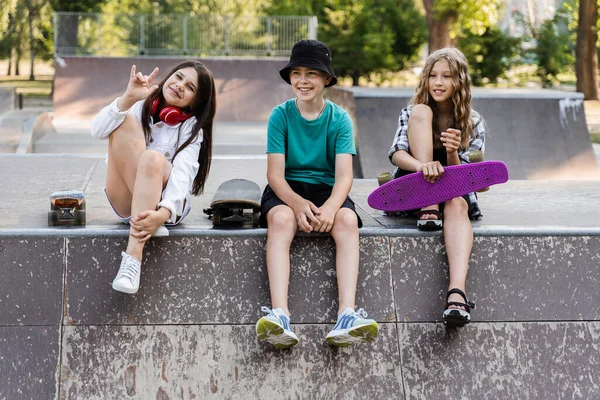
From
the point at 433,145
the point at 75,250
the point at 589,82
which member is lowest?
the point at 589,82

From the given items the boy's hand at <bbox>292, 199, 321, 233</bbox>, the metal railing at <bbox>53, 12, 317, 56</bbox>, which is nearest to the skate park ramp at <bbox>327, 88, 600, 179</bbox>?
the boy's hand at <bbox>292, 199, 321, 233</bbox>

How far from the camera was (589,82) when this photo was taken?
2456cm

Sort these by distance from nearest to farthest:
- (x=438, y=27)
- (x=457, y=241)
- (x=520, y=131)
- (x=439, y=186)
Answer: (x=457, y=241) → (x=439, y=186) → (x=520, y=131) → (x=438, y=27)

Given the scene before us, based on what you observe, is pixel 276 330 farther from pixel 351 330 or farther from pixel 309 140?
pixel 309 140

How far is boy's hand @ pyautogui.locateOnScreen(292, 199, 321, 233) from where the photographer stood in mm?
4082

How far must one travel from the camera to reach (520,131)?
9680 mm

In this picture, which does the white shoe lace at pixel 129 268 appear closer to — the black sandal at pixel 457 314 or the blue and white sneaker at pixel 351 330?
the blue and white sneaker at pixel 351 330

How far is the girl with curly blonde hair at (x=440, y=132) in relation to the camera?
437 centimetres

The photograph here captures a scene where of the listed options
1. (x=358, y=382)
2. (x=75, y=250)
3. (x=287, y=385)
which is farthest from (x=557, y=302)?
(x=75, y=250)

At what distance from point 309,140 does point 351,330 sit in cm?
116

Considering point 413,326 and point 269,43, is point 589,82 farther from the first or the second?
point 413,326

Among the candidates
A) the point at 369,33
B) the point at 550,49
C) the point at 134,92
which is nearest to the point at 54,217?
the point at 134,92

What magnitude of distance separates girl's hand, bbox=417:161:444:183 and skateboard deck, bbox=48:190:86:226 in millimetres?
1819

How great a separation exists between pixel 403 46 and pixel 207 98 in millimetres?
26120
